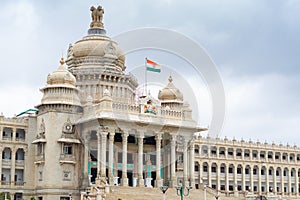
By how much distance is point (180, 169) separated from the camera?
81.4m

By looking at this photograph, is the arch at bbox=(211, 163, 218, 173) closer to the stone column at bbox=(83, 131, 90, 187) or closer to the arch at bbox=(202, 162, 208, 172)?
the arch at bbox=(202, 162, 208, 172)

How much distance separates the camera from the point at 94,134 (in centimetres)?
7425

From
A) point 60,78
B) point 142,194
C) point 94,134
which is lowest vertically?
point 142,194

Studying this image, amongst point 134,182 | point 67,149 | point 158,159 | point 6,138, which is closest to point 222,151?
point 158,159

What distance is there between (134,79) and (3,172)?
77.7 ft

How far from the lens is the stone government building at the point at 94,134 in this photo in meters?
70.8

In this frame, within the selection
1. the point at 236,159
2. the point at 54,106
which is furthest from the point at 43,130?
the point at 236,159

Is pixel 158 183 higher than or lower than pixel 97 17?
lower

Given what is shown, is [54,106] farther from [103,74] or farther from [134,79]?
[134,79]

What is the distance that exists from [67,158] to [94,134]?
4.96 m

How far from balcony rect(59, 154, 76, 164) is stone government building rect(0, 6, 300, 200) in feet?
0.40

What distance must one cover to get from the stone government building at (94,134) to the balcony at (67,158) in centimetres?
12

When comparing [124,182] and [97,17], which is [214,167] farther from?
[97,17]

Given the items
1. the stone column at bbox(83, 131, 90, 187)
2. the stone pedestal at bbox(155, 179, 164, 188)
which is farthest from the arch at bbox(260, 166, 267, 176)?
the stone column at bbox(83, 131, 90, 187)
